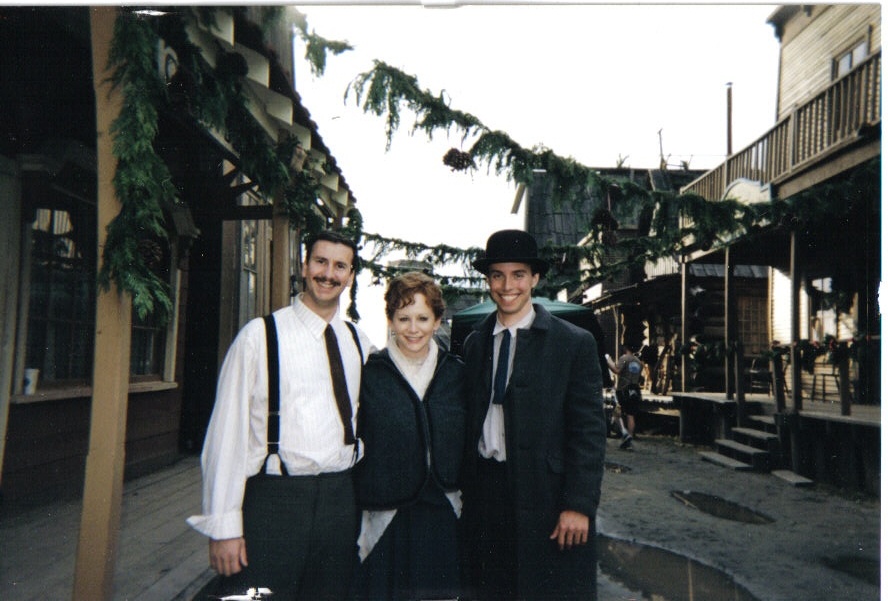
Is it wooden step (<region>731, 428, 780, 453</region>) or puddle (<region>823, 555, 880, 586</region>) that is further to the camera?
wooden step (<region>731, 428, 780, 453</region>)

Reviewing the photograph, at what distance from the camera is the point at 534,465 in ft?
7.72

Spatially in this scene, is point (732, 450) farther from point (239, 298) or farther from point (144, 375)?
point (144, 375)

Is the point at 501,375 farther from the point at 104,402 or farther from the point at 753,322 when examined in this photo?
the point at 753,322

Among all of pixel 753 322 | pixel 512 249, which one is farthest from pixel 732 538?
pixel 753 322

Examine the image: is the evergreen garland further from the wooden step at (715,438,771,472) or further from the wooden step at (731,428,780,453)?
the wooden step at (731,428,780,453)

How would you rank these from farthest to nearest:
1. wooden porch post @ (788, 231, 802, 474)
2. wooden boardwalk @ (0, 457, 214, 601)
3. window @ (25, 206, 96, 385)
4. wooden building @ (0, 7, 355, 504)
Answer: wooden porch post @ (788, 231, 802, 474), window @ (25, 206, 96, 385), wooden building @ (0, 7, 355, 504), wooden boardwalk @ (0, 457, 214, 601)

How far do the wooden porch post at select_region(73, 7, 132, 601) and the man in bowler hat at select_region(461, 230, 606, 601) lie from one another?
1.43 meters

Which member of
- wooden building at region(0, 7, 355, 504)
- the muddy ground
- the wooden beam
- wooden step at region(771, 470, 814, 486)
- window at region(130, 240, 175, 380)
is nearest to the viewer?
wooden building at region(0, 7, 355, 504)

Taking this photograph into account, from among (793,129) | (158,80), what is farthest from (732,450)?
(158,80)

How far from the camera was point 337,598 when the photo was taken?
2.12m

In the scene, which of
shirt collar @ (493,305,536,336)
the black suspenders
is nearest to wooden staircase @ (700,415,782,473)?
shirt collar @ (493,305,536,336)

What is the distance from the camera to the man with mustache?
6.57 feet

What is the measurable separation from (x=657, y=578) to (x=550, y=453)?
236 cm

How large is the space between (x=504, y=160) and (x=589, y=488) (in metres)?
2.43
